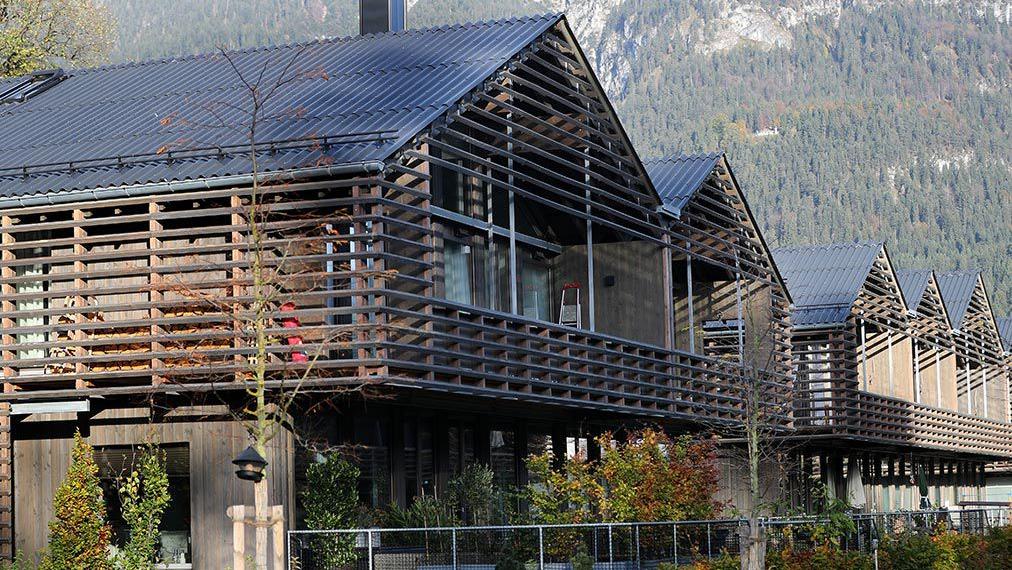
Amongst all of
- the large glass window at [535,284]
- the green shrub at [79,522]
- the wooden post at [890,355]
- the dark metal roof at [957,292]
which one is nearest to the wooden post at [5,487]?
the green shrub at [79,522]

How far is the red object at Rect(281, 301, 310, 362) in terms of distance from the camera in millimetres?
22188

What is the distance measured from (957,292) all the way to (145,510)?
129 ft

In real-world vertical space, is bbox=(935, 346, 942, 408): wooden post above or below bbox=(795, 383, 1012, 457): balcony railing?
above

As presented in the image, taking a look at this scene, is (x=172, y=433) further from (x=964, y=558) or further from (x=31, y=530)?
(x=964, y=558)

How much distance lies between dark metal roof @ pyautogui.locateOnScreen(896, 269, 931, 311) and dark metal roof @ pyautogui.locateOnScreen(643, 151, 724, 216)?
15208mm

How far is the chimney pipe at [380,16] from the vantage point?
32000mm

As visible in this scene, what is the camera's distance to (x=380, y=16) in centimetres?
3212

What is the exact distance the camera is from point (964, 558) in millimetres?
27328

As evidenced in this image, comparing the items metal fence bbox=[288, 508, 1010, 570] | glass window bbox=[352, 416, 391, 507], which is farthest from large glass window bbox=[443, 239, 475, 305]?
metal fence bbox=[288, 508, 1010, 570]

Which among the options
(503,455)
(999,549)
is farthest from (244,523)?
(999,549)

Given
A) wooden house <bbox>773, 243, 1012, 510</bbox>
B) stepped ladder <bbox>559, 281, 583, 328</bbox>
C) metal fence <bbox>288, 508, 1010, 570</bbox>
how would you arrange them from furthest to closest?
wooden house <bbox>773, 243, 1012, 510</bbox>, stepped ladder <bbox>559, 281, 583, 328</bbox>, metal fence <bbox>288, 508, 1010, 570</bbox>

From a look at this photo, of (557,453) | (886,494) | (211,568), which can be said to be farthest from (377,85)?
(886,494)

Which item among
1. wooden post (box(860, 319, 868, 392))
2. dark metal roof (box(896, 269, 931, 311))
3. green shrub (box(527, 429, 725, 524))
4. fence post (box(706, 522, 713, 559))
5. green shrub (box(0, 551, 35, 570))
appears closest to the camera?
green shrub (box(0, 551, 35, 570))

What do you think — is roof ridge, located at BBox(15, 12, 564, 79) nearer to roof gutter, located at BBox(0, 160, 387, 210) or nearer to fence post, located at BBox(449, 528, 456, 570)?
roof gutter, located at BBox(0, 160, 387, 210)
